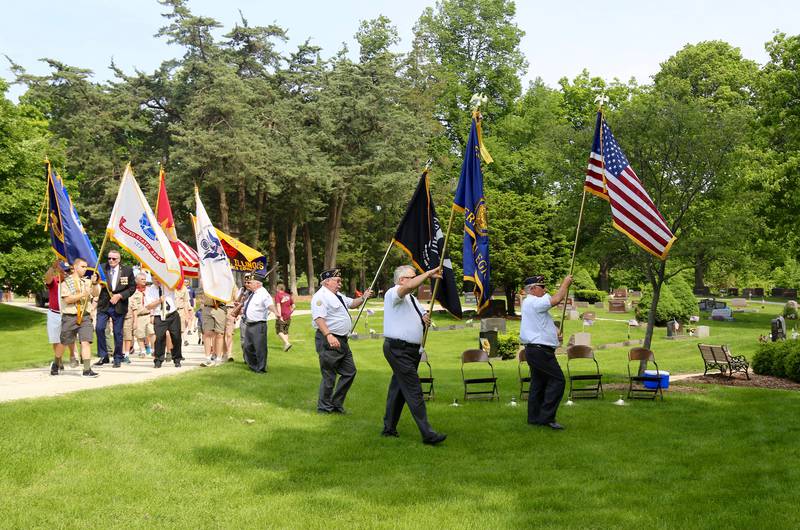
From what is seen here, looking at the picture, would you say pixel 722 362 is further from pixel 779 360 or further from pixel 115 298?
pixel 115 298

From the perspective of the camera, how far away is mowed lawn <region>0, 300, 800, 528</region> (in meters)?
6.89

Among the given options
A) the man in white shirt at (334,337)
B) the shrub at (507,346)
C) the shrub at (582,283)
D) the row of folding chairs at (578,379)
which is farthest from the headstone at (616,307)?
the man in white shirt at (334,337)

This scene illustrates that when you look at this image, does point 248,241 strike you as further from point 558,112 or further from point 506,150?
point 558,112

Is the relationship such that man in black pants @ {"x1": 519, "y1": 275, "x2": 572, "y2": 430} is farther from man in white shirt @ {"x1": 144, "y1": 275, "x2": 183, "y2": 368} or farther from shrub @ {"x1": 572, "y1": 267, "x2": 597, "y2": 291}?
shrub @ {"x1": 572, "y1": 267, "x2": 597, "y2": 291}

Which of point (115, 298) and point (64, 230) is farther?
point (115, 298)

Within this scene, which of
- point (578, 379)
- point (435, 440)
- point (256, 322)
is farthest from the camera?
point (256, 322)

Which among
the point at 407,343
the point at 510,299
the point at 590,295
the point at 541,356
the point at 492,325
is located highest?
the point at 590,295

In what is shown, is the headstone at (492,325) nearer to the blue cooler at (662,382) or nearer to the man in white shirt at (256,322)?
the blue cooler at (662,382)

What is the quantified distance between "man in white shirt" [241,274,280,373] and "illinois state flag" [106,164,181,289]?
1435mm

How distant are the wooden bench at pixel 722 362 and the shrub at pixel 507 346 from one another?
26.3ft

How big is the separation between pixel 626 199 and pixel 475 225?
2.95 metres

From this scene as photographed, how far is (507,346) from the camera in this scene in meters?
26.5

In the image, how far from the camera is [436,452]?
372 inches

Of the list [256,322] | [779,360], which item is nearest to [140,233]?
[256,322]
